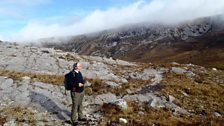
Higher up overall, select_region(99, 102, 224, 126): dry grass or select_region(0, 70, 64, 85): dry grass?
select_region(0, 70, 64, 85): dry grass

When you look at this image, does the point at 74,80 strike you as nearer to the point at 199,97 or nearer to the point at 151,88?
the point at 151,88

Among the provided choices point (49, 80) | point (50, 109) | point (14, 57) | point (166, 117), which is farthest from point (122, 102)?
point (14, 57)

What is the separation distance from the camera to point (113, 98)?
24.9 m

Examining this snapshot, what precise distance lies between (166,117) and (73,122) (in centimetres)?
557

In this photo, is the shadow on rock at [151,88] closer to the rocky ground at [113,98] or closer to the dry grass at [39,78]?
the rocky ground at [113,98]

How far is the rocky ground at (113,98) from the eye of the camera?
66.4ft

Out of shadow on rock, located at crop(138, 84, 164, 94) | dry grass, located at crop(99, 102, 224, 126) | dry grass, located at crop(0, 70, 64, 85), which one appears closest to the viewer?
dry grass, located at crop(99, 102, 224, 126)

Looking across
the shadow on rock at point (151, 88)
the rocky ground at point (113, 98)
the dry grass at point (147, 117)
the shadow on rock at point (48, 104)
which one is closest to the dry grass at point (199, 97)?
the rocky ground at point (113, 98)

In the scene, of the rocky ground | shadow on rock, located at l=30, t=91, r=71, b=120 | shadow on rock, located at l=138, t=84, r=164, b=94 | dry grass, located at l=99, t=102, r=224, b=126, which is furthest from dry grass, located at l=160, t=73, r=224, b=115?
shadow on rock, located at l=30, t=91, r=71, b=120

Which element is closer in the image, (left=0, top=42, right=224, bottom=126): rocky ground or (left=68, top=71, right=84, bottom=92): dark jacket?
(left=68, top=71, right=84, bottom=92): dark jacket

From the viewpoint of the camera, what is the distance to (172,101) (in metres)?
24.6

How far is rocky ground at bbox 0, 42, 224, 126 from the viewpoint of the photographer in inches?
797

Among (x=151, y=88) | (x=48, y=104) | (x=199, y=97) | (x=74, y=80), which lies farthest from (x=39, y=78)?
(x=199, y=97)

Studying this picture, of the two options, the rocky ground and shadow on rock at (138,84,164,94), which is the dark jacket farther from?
shadow on rock at (138,84,164,94)
